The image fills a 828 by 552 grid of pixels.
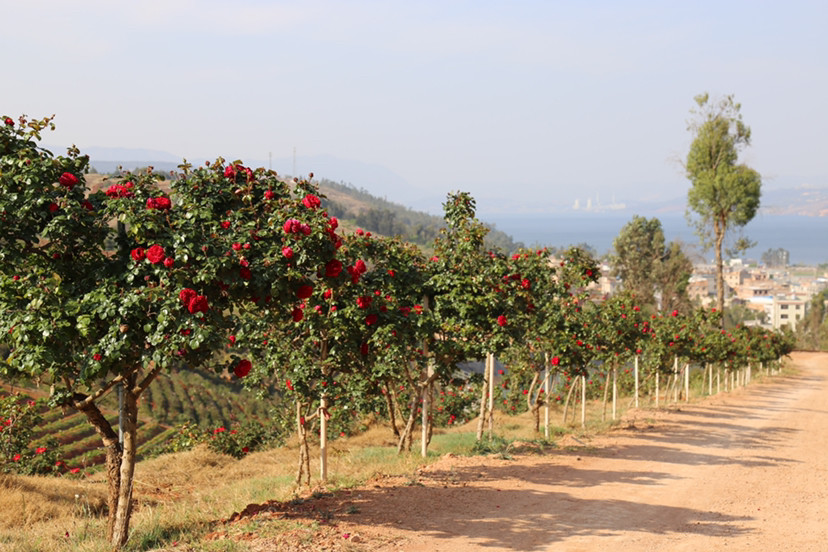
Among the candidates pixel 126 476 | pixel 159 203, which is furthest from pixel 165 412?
pixel 159 203

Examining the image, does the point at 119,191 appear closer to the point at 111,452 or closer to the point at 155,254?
the point at 155,254

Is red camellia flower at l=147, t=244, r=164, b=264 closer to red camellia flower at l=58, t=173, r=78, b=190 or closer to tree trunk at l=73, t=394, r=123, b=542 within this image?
red camellia flower at l=58, t=173, r=78, b=190

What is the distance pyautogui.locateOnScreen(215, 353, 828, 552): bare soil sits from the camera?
7.52m

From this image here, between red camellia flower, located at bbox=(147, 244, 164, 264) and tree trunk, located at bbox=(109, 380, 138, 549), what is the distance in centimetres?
165

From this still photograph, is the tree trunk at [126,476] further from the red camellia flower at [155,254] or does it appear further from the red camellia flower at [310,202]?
the red camellia flower at [310,202]

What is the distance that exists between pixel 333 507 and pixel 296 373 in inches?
72.4

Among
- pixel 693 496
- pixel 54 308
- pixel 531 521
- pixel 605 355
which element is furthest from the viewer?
pixel 605 355

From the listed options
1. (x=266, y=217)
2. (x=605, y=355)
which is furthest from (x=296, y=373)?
(x=605, y=355)

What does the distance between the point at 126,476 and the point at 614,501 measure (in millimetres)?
6028

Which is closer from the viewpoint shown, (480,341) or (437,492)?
(437,492)

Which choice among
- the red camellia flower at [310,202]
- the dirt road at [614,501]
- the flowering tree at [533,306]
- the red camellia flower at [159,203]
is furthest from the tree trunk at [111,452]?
the flowering tree at [533,306]

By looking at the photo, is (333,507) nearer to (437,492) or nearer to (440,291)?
(437,492)

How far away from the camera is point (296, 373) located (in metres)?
9.45

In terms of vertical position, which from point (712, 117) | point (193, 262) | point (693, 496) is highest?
point (712, 117)
